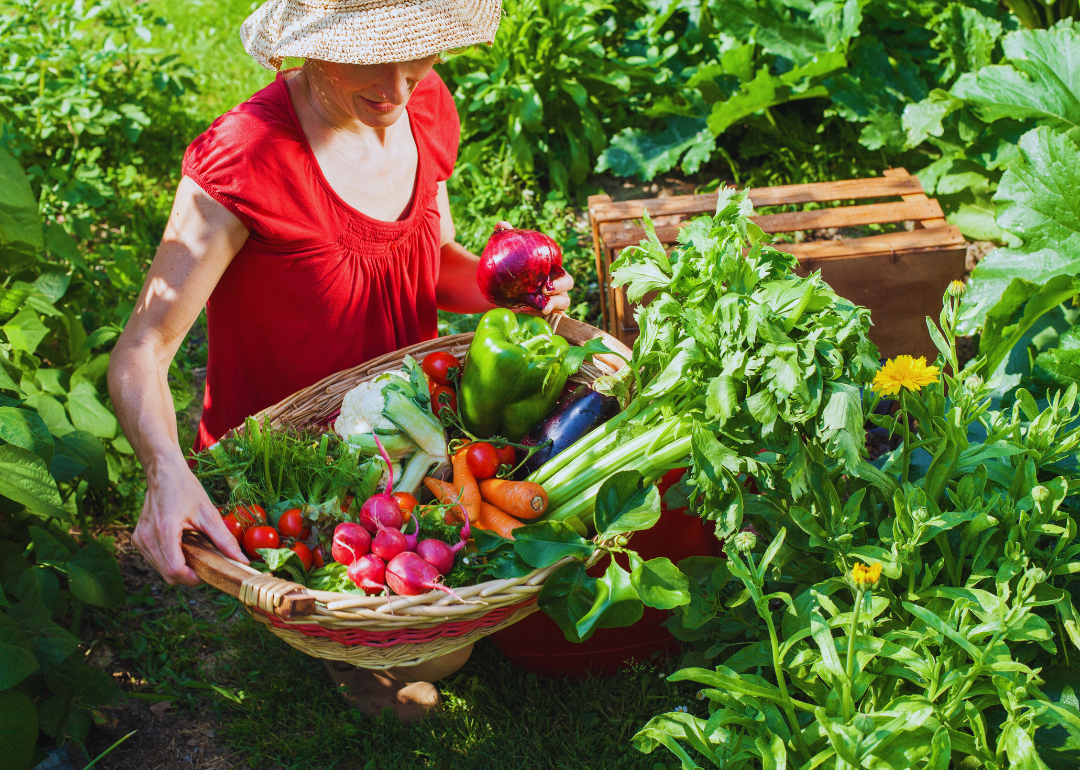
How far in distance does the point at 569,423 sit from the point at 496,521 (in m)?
0.29

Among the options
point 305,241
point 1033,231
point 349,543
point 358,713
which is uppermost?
point 305,241

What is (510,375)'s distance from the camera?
1.93 m

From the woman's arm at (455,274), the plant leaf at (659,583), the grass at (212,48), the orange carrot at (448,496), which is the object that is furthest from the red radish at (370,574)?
the grass at (212,48)

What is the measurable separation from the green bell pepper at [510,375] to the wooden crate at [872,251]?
895 millimetres

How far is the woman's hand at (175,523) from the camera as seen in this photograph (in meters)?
1.56

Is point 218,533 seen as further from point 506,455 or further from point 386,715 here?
point 386,715

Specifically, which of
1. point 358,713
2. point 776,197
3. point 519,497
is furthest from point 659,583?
point 776,197

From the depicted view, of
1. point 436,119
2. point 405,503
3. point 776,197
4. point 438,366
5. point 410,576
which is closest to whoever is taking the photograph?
point 410,576

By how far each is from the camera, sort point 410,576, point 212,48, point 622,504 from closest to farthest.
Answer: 1. point 410,576
2. point 622,504
3. point 212,48

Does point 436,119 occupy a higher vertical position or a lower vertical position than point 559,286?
higher

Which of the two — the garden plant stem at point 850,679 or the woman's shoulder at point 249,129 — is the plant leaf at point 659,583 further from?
the woman's shoulder at point 249,129

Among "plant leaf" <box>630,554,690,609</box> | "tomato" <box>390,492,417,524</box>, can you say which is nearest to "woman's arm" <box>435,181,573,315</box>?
"tomato" <box>390,492,417,524</box>

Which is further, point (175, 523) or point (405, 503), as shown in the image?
point (405, 503)

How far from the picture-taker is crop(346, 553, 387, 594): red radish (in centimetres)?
159
